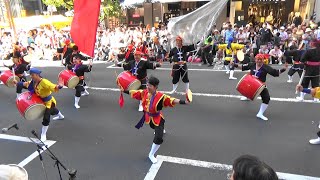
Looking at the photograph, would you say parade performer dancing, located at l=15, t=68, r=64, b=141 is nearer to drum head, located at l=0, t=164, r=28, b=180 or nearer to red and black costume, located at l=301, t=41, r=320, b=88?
drum head, located at l=0, t=164, r=28, b=180

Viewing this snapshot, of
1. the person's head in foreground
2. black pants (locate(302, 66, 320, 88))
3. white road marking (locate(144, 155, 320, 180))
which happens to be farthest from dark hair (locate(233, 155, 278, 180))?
black pants (locate(302, 66, 320, 88))

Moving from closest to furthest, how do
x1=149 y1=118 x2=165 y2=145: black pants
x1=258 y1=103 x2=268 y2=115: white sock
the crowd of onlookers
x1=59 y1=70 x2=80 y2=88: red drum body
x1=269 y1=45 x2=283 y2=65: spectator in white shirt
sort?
x1=149 y1=118 x2=165 y2=145: black pants, x1=258 y1=103 x2=268 y2=115: white sock, x1=59 y1=70 x2=80 y2=88: red drum body, the crowd of onlookers, x1=269 y1=45 x2=283 y2=65: spectator in white shirt

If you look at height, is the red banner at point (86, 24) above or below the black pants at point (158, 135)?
above

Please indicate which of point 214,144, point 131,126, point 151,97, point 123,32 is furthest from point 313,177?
point 123,32

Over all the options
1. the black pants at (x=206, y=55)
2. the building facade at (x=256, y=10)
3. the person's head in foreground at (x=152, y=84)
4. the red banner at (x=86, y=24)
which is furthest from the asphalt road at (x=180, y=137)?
the building facade at (x=256, y=10)

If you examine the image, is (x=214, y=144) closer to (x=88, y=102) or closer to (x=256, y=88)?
(x=256, y=88)

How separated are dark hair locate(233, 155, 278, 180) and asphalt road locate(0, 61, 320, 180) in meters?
2.89

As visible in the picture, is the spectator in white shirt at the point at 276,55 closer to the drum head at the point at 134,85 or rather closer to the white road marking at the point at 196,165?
the drum head at the point at 134,85

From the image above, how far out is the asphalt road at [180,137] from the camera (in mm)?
4840

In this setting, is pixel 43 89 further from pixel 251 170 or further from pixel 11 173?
pixel 251 170

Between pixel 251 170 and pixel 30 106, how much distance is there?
508 cm

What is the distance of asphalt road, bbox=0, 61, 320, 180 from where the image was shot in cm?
484

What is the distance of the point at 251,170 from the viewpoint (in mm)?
1699

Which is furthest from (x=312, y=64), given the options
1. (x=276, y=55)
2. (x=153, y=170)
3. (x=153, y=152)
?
(x=276, y=55)
